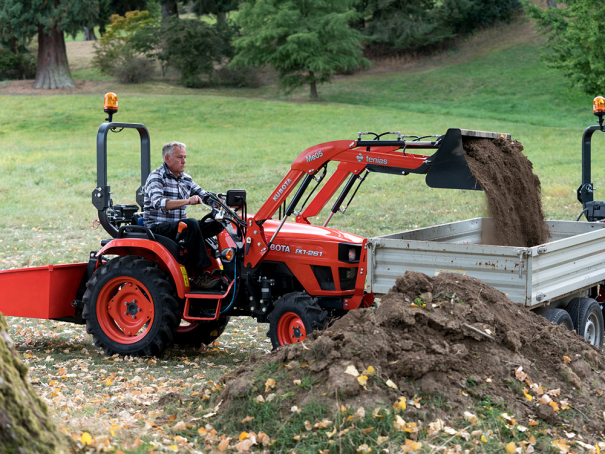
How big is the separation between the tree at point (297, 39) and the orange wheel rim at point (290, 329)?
3330cm

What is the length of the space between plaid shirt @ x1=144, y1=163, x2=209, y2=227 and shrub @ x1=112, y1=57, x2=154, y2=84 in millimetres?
37592

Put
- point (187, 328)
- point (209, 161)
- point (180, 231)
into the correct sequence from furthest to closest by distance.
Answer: point (209, 161)
point (187, 328)
point (180, 231)

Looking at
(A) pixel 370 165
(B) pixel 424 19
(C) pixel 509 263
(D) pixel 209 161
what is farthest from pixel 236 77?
(C) pixel 509 263

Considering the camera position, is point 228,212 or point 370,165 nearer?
point 370,165

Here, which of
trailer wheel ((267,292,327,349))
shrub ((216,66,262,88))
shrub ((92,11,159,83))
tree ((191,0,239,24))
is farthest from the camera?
tree ((191,0,239,24))

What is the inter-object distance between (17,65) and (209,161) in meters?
26.5

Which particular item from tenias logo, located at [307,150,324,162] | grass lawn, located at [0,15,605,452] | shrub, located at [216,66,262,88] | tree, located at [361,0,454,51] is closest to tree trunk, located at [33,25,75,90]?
grass lawn, located at [0,15,605,452]

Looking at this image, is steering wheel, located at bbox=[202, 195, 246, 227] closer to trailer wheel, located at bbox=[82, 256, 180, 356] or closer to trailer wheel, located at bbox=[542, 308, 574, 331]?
trailer wheel, located at bbox=[82, 256, 180, 356]

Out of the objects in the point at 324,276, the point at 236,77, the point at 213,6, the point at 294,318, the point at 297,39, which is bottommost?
the point at 294,318

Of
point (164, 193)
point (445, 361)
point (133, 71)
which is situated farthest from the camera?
point (133, 71)

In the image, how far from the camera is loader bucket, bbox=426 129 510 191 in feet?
19.9

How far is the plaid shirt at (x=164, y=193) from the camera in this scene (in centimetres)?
706

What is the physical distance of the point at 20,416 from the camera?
353cm

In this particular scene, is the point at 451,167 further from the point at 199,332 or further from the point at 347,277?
the point at 199,332
